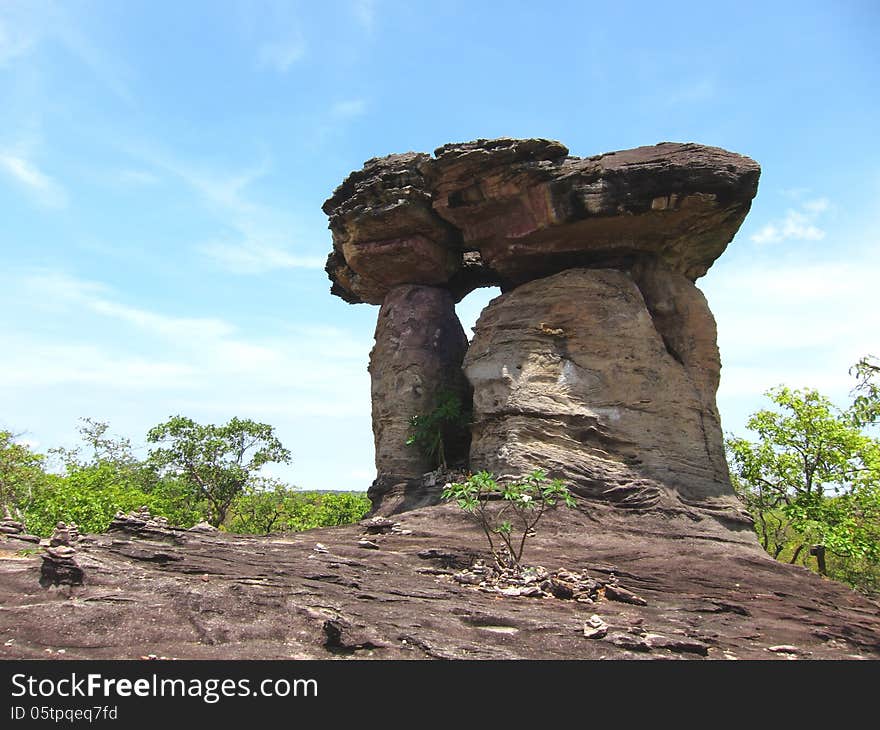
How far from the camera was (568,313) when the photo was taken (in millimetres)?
12953

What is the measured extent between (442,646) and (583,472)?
605cm

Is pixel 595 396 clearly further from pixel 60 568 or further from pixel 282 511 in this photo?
pixel 282 511

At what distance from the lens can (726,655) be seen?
20.7ft

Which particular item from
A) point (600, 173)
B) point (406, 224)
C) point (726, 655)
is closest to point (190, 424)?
point (406, 224)

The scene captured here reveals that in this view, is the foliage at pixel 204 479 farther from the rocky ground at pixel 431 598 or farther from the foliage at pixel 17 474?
the rocky ground at pixel 431 598

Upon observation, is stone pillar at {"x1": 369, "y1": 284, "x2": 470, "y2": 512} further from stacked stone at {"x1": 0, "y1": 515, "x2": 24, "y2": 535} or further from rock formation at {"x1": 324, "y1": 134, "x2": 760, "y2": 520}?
stacked stone at {"x1": 0, "y1": 515, "x2": 24, "y2": 535}

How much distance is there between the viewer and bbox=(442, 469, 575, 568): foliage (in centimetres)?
875

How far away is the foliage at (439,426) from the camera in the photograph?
13227mm

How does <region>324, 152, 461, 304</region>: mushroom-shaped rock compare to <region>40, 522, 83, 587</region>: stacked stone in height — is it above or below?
above

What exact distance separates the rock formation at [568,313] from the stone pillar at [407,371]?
0.04 meters

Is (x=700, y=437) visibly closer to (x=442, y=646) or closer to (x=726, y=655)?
(x=726, y=655)

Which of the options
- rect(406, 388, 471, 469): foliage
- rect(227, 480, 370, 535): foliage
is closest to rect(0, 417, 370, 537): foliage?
rect(227, 480, 370, 535): foliage

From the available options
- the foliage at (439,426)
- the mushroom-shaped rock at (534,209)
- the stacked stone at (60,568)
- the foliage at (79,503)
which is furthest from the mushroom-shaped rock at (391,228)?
the stacked stone at (60,568)

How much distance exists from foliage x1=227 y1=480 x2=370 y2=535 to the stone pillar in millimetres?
10443
